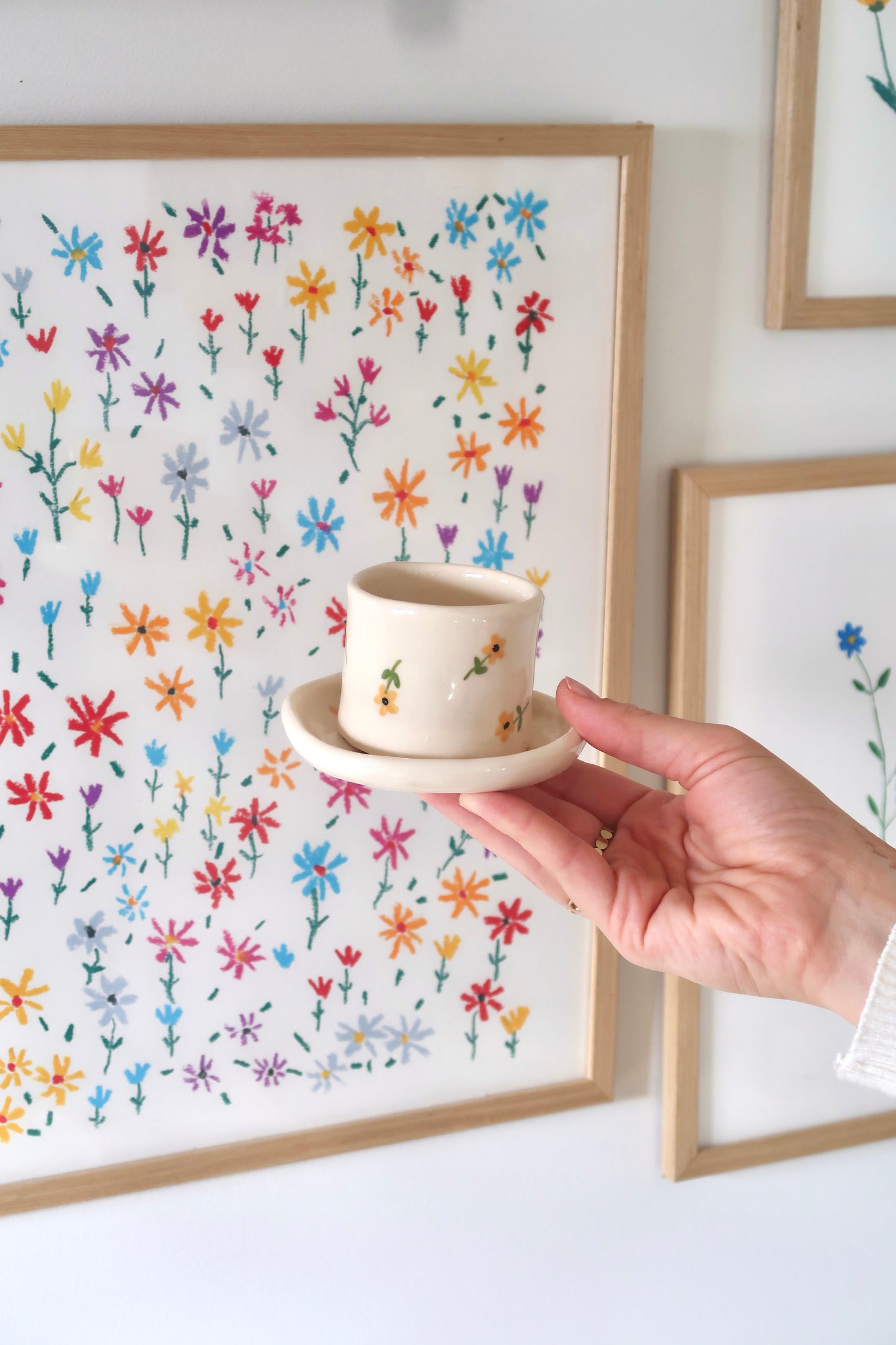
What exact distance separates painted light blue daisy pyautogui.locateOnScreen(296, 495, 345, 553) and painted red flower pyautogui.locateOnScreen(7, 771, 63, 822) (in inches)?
11.1

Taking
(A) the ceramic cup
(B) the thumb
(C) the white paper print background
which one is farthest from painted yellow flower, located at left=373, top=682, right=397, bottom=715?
(C) the white paper print background

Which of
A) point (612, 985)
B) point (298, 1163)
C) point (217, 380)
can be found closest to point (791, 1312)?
point (612, 985)

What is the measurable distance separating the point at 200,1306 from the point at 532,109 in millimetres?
1098

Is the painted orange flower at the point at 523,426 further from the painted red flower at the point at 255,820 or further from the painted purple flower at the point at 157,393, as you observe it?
the painted red flower at the point at 255,820

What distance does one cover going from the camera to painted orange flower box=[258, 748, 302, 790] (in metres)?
0.85

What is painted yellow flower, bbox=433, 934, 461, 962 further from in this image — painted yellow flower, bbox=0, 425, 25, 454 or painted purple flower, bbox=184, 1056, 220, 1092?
painted yellow flower, bbox=0, 425, 25, 454

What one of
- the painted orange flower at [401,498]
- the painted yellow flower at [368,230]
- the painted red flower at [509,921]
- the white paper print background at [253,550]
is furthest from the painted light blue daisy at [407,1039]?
the painted yellow flower at [368,230]

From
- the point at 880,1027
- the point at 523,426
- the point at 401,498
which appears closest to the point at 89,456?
the point at 401,498

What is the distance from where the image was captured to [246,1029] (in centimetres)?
89

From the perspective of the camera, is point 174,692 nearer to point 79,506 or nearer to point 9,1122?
point 79,506

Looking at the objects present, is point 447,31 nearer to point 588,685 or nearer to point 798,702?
point 588,685

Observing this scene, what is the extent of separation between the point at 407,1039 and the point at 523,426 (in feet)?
1.86

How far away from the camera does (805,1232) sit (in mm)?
1126

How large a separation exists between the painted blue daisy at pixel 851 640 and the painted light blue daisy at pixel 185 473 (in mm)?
606
